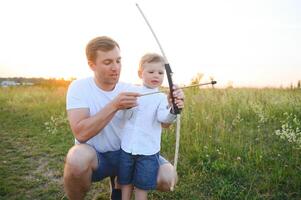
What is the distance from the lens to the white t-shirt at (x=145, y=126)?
326 centimetres

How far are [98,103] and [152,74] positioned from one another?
1.78ft

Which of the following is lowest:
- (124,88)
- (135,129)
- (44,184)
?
(44,184)

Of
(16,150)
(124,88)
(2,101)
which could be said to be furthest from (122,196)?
(2,101)

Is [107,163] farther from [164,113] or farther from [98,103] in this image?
[164,113]

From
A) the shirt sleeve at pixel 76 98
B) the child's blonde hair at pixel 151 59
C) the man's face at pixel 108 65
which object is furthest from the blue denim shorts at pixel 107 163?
the child's blonde hair at pixel 151 59

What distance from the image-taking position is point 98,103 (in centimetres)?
341

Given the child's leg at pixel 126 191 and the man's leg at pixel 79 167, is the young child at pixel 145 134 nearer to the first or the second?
the child's leg at pixel 126 191

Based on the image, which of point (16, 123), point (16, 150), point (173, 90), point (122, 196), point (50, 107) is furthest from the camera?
point (50, 107)

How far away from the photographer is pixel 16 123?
10.3 m

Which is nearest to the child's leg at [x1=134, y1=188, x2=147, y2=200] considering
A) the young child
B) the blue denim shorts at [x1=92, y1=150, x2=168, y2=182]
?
the young child

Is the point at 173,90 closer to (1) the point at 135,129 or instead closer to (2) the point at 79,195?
(1) the point at 135,129

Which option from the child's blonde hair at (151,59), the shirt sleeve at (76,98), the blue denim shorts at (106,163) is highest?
the child's blonde hair at (151,59)

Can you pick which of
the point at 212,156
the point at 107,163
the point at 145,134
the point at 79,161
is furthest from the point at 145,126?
the point at 212,156

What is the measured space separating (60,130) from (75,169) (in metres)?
5.15
